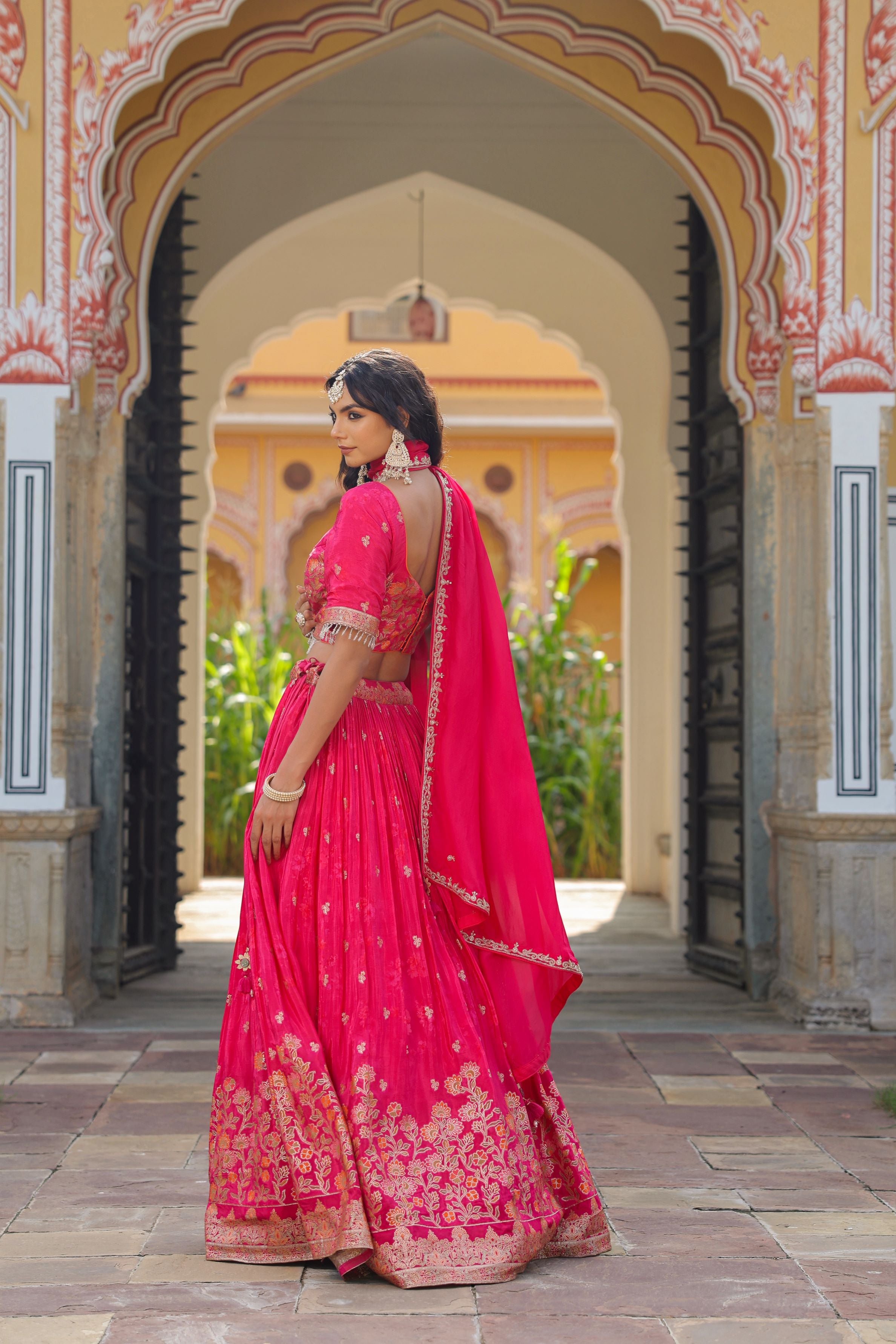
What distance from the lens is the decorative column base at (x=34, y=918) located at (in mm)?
4266

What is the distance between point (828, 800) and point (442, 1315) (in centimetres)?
265

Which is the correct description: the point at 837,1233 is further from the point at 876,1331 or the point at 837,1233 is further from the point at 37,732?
the point at 37,732

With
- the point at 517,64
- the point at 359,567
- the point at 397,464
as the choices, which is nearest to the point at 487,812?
the point at 359,567

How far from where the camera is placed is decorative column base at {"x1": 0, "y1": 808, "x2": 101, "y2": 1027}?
4266 mm

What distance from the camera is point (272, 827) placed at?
93.5 inches

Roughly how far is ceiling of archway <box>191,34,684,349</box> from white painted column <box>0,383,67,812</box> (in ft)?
7.27

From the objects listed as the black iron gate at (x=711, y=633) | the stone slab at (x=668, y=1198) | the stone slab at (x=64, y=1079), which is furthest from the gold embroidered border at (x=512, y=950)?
the black iron gate at (x=711, y=633)

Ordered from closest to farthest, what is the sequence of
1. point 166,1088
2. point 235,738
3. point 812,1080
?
point 166,1088, point 812,1080, point 235,738

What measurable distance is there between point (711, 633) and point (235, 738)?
4.25 meters

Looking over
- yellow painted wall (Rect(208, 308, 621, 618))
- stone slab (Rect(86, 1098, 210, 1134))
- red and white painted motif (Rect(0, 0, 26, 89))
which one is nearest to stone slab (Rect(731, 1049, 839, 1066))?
stone slab (Rect(86, 1098, 210, 1134))

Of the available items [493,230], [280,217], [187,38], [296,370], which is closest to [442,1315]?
[187,38]

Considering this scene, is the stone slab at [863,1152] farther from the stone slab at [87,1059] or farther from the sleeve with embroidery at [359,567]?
the stone slab at [87,1059]

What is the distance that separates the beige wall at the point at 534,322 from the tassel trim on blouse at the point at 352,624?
5217 millimetres

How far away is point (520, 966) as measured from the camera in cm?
239
